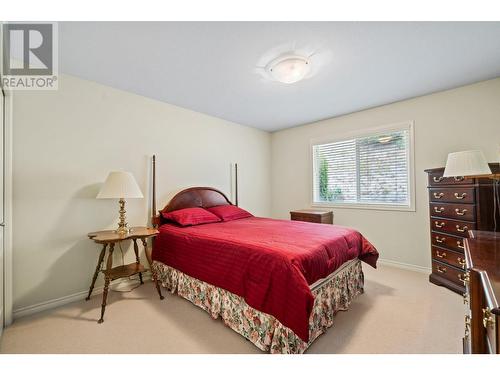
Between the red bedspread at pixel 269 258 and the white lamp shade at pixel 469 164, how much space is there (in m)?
1.03

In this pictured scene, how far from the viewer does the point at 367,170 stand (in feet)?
11.7

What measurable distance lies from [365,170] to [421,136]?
85 cm

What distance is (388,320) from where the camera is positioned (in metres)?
1.90

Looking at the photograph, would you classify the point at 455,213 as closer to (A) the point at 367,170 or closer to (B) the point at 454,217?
(B) the point at 454,217

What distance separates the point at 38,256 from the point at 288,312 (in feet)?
7.75

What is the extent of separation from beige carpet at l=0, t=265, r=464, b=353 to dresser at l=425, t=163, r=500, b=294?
0.25 metres

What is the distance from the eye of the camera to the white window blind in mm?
3242

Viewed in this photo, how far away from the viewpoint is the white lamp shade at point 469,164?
5.73 ft

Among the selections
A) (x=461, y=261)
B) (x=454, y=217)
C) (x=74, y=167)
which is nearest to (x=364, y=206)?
(x=454, y=217)

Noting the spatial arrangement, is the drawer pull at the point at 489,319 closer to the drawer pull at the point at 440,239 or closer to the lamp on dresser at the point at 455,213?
the lamp on dresser at the point at 455,213

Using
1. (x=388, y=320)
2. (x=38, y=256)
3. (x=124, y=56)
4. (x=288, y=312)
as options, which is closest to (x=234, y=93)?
(x=124, y=56)

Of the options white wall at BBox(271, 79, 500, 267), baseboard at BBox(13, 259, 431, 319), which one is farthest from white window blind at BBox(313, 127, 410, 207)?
baseboard at BBox(13, 259, 431, 319)

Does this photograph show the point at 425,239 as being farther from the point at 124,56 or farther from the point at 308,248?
the point at 124,56

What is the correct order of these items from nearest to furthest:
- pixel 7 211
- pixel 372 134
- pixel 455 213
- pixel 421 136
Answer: pixel 7 211 → pixel 455 213 → pixel 421 136 → pixel 372 134
